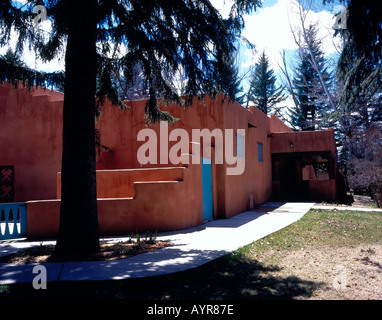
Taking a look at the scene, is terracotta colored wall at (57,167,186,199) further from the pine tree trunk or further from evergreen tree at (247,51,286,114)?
evergreen tree at (247,51,286,114)

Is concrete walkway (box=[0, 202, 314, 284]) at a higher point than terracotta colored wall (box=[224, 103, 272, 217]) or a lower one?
lower

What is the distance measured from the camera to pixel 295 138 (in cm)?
2147

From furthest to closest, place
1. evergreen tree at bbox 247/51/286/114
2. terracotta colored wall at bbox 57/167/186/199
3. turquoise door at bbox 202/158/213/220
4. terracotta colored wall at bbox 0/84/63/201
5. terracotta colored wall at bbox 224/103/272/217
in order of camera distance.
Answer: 1. evergreen tree at bbox 247/51/286/114
2. terracotta colored wall at bbox 0/84/63/201
3. terracotta colored wall at bbox 224/103/272/217
4. turquoise door at bbox 202/158/213/220
5. terracotta colored wall at bbox 57/167/186/199

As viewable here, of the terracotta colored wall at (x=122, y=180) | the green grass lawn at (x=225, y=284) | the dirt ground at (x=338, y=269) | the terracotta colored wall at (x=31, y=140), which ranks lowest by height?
the dirt ground at (x=338, y=269)

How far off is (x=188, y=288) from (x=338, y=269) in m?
2.94

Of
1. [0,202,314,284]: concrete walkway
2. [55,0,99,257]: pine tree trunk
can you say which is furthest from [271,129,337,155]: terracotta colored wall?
[55,0,99,257]: pine tree trunk

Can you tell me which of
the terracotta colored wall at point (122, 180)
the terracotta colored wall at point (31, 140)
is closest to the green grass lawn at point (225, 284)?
the terracotta colored wall at point (122, 180)

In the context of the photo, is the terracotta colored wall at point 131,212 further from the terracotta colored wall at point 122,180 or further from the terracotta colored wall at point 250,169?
the terracotta colored wall at point 250,169

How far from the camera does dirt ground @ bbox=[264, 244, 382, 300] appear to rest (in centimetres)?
496

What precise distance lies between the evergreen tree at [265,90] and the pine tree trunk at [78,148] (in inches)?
1402

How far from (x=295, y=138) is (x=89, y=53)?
1659cm

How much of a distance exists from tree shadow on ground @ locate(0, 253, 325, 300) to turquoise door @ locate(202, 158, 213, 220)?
652 cm

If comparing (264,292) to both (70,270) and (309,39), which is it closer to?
(70,270)

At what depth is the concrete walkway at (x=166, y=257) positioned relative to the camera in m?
5.33
